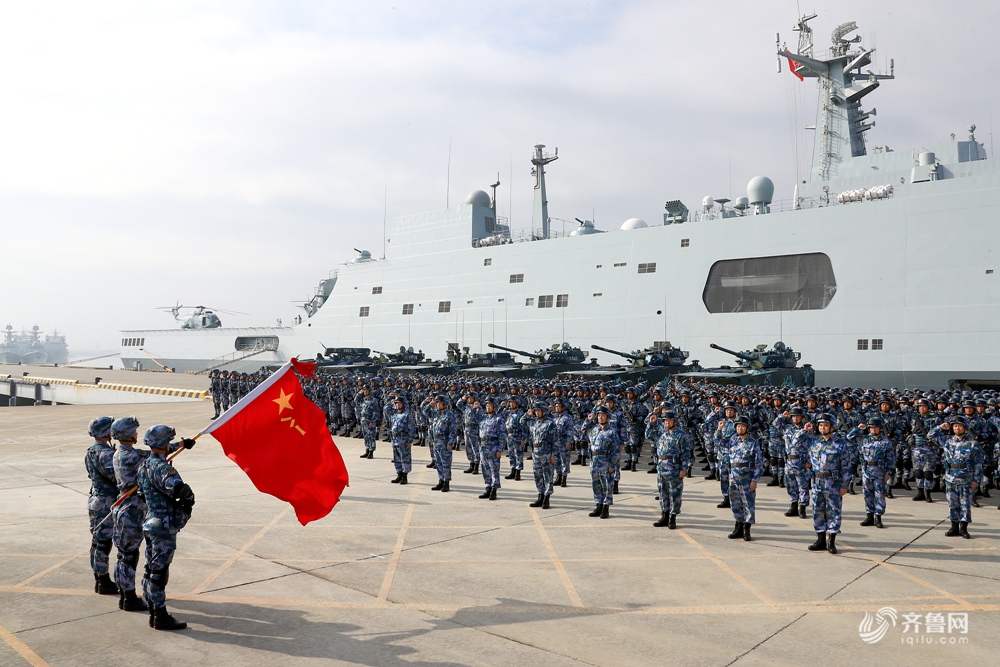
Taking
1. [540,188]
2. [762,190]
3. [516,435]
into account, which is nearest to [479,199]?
[540,188]

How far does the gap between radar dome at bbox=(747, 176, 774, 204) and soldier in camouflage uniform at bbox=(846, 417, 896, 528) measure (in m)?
22.5

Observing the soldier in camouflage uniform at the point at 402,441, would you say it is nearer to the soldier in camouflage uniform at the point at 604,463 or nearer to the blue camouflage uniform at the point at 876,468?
the soldier in camouflage uniform at the point at 604,463

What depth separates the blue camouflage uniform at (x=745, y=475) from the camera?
26.3 feet

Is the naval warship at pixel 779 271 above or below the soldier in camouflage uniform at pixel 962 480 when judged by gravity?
above

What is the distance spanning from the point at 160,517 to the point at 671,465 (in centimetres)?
574

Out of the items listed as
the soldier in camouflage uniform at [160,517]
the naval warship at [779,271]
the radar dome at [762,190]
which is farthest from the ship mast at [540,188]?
the soldier in camouflage uniform at [160,517]

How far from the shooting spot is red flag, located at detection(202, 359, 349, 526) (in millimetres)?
5930

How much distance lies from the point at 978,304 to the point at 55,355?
505 ft

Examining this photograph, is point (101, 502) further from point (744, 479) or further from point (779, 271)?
point (779, 271)

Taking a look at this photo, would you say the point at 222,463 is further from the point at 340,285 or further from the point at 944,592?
the point at 340,285

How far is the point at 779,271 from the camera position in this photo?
1101 inches

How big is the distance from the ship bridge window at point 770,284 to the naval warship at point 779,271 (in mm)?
58

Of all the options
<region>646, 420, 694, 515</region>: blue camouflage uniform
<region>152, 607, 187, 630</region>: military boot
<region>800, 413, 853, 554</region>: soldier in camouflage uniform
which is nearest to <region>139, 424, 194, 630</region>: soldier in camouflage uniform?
<region>152, 607, 187, 630</region>: military boot

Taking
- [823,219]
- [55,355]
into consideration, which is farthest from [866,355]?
[55,355]
